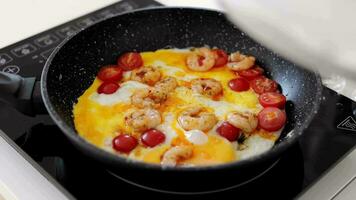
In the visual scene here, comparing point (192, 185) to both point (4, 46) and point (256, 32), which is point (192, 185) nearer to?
point (256, 32)

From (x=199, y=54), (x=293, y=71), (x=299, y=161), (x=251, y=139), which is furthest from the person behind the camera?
(x=199, y=54)

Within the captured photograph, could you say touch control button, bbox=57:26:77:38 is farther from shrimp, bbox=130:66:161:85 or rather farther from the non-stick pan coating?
shrimp, bbox=130:66:161:85

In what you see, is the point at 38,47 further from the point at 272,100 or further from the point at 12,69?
the point at 272,100

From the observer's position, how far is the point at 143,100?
1145 millimetres

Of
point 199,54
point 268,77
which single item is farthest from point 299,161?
point 199,54

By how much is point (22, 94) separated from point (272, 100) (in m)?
0.60

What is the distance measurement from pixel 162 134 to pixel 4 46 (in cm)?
61

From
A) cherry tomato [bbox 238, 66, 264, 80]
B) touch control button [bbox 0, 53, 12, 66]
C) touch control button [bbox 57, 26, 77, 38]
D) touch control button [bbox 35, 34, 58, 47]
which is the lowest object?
touch control button [bbox 0, 53, 12, 66]

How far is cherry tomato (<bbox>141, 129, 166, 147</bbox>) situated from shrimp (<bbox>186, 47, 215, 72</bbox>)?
308 millimetres

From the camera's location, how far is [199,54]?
1333mm

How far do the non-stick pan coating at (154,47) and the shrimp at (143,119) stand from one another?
0.45 ft

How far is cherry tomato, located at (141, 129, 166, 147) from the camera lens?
1027 mm

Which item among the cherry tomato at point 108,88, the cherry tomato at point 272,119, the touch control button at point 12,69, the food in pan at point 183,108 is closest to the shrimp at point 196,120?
the food in pan at point 183,108

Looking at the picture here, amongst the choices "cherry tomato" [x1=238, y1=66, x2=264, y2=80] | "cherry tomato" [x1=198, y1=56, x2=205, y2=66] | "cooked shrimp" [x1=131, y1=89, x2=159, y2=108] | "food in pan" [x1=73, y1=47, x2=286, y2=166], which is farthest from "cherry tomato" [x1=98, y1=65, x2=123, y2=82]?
"cherry tomato" [x1=238, y1=66, x2=264, y2=80]
